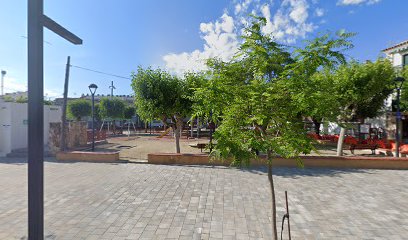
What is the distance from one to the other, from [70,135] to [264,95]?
17277 millimetres

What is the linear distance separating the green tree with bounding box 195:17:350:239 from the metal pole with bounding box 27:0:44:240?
2.01 metres

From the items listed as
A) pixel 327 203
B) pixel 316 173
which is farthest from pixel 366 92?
pixel 327 203

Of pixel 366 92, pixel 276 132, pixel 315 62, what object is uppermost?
pixel 366 92

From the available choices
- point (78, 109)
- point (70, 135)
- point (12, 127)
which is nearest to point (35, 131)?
point (70, 135)

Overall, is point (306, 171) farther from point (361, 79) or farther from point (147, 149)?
point (147, 149)

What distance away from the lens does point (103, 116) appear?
3052 cm

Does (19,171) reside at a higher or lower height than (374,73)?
lower

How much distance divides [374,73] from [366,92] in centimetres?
104

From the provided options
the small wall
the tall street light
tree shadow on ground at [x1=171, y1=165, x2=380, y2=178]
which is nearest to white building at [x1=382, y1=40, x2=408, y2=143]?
tree shadow on ground at [x1=171, y1=165, x2=380, y2=178]

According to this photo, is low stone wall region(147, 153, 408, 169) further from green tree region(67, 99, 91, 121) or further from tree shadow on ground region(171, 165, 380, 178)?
green tree region(67, 99, 91, 121)

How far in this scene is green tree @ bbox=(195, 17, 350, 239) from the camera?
3.11m

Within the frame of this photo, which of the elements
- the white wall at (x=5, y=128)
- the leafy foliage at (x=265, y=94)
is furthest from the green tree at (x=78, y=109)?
the leafy foliage at (x=265, y=94)

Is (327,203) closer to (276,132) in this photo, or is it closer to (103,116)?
(276,132)

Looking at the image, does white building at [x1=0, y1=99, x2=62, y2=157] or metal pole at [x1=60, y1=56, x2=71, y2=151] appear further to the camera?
white building at [x1=0, y1=99, x2=62, y2=157]
